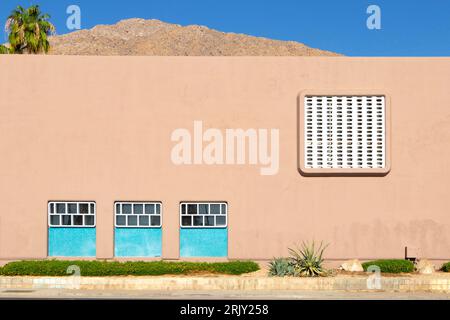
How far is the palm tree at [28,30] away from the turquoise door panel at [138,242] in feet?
49.2

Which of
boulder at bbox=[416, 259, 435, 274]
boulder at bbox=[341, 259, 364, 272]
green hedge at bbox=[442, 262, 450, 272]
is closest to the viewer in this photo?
boulder at bbox=[416, 259, 435, 274]

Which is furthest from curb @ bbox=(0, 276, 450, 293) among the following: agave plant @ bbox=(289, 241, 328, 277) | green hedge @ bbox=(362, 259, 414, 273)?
green hedge @ bbox=(362, 259, 414, 273)

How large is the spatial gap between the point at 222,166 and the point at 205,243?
2.77m

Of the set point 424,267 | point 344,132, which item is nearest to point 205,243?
point 344,132

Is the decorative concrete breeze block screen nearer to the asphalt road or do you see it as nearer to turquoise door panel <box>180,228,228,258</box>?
turquoise door panel <box>180,228,228,258</box>

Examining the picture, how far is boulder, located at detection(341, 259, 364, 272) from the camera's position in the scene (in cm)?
2080

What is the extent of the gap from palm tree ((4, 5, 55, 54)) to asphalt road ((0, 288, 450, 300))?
1786cm

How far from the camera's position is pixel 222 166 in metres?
22.0

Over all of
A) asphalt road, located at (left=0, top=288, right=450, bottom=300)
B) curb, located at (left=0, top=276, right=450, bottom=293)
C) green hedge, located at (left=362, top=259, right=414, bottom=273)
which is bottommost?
asphalt road, located at (left=0, top=288, right=450, bottom=300)

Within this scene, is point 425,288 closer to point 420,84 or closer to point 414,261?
point 414,261

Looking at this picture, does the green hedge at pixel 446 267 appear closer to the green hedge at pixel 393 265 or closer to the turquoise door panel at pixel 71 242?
the green hedge at pixel 393 265

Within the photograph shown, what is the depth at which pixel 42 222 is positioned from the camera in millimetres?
22016

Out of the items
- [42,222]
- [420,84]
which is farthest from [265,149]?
[42,222]

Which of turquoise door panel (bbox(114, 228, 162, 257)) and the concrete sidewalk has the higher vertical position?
turquoise door panel (bbox(114, 228, 162, 257))
